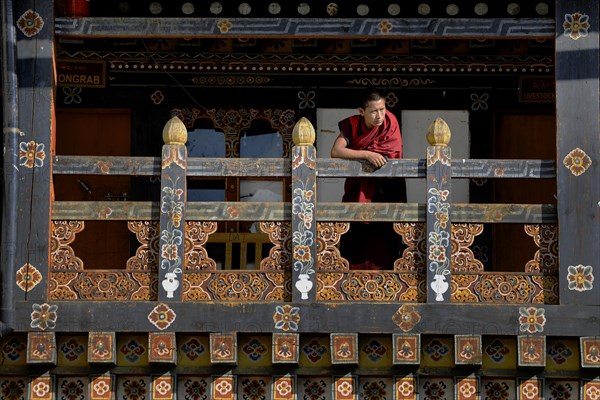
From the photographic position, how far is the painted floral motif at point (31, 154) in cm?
1138

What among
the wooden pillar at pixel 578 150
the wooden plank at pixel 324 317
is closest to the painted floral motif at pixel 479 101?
the wooden pillar at pixel 578 150

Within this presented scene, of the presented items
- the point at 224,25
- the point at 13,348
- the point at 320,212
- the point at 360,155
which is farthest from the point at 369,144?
the point at 13,348

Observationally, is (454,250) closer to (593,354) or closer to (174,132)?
(593,354)

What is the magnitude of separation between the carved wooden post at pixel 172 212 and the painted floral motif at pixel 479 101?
3356 millimetres

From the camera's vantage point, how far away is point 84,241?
13.6 m

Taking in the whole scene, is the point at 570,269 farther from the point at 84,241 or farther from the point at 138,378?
the point at 84,241

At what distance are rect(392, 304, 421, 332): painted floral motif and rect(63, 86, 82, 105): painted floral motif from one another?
4001mm

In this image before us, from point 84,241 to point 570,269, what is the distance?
447cm

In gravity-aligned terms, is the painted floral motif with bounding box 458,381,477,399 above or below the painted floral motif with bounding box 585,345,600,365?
below

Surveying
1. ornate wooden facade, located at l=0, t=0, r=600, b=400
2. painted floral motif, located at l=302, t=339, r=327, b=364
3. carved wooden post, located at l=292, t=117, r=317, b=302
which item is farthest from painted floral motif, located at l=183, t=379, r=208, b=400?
carved wooden post, located at l=292, t=117, r=317, b=302

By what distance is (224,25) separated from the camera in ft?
38.3

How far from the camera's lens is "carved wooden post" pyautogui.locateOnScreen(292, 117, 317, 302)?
11.2 meters

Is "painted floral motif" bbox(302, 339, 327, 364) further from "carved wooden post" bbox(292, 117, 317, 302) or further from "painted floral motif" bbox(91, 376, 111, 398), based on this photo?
"painted floral motif" bbox(91, 376, 111, 398)

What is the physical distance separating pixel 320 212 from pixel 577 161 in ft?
6.18
